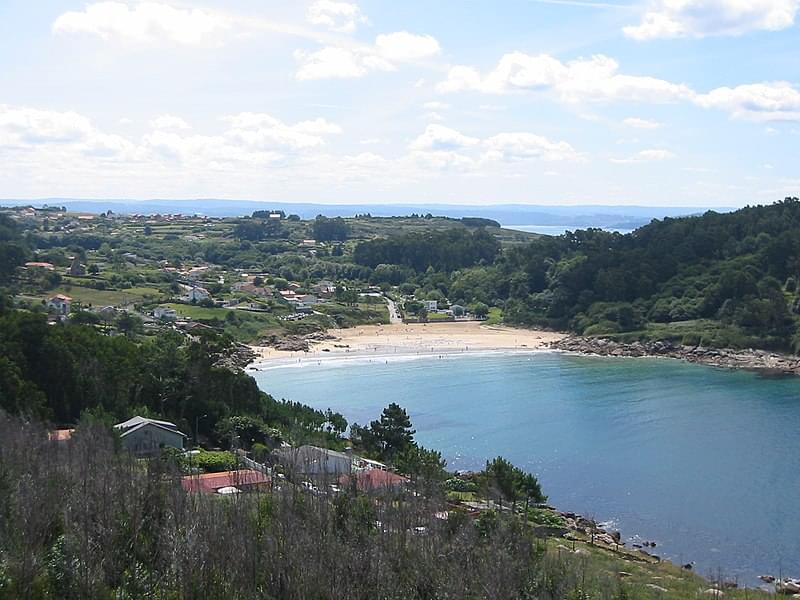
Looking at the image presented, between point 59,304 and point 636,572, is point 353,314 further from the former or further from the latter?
point 636,572

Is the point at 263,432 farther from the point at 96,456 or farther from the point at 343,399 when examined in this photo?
the point at 343,399

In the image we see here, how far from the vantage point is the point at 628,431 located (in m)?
39.9

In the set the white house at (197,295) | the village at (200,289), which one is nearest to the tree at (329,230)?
the village at (200,289)

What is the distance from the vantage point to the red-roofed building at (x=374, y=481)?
20.1 metres

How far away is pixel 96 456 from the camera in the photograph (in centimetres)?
1841

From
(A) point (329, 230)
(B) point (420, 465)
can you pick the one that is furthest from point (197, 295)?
(A) point (329, 230)

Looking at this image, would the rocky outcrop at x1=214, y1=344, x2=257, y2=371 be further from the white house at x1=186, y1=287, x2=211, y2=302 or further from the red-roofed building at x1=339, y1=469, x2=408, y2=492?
the red-roofed building at x1=339, y1=469, x2=408, y2=492

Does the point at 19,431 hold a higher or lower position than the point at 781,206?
lower

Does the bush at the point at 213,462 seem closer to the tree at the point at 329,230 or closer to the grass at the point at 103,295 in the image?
the grass at the point at 103,295

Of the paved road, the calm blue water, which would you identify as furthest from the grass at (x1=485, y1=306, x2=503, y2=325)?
the calm blue water

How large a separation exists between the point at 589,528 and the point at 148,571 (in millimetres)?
15828

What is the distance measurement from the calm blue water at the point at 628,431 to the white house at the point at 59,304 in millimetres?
13387

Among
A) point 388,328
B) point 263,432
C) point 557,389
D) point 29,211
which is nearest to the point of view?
point 263,432

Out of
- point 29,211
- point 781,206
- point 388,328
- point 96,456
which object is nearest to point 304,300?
point 388,328
